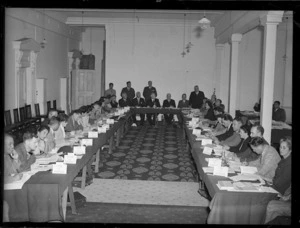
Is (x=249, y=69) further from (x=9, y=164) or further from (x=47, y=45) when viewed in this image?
(x=9, y=164)

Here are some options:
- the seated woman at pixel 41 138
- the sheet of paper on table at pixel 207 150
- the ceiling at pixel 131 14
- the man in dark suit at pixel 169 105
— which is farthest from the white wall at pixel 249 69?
the seated woman at pixel 41 138

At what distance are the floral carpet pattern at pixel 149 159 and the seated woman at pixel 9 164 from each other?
8.85ft

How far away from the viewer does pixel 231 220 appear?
4559 mm

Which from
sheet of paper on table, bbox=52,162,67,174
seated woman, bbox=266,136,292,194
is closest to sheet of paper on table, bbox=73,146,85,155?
sheet of paper on table, bbox=52,162,67,174

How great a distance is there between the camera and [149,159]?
29.3 feet

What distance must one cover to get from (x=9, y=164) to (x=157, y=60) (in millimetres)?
11740

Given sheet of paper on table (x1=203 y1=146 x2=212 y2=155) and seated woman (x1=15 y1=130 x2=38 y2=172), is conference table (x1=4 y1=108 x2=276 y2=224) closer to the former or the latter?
seated woman (x1=15 y1=130 x2=38 y2=172)

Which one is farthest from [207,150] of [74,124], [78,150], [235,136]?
[74,124]

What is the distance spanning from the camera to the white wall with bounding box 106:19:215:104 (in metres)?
16.0

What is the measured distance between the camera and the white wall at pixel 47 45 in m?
10.3

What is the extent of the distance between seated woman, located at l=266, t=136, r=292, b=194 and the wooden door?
12639 millimetres

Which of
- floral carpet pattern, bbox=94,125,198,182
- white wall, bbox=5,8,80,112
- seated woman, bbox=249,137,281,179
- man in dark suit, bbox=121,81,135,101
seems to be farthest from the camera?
man in dark suit, bbox=121,81,135,101

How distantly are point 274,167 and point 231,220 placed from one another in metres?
1.13
